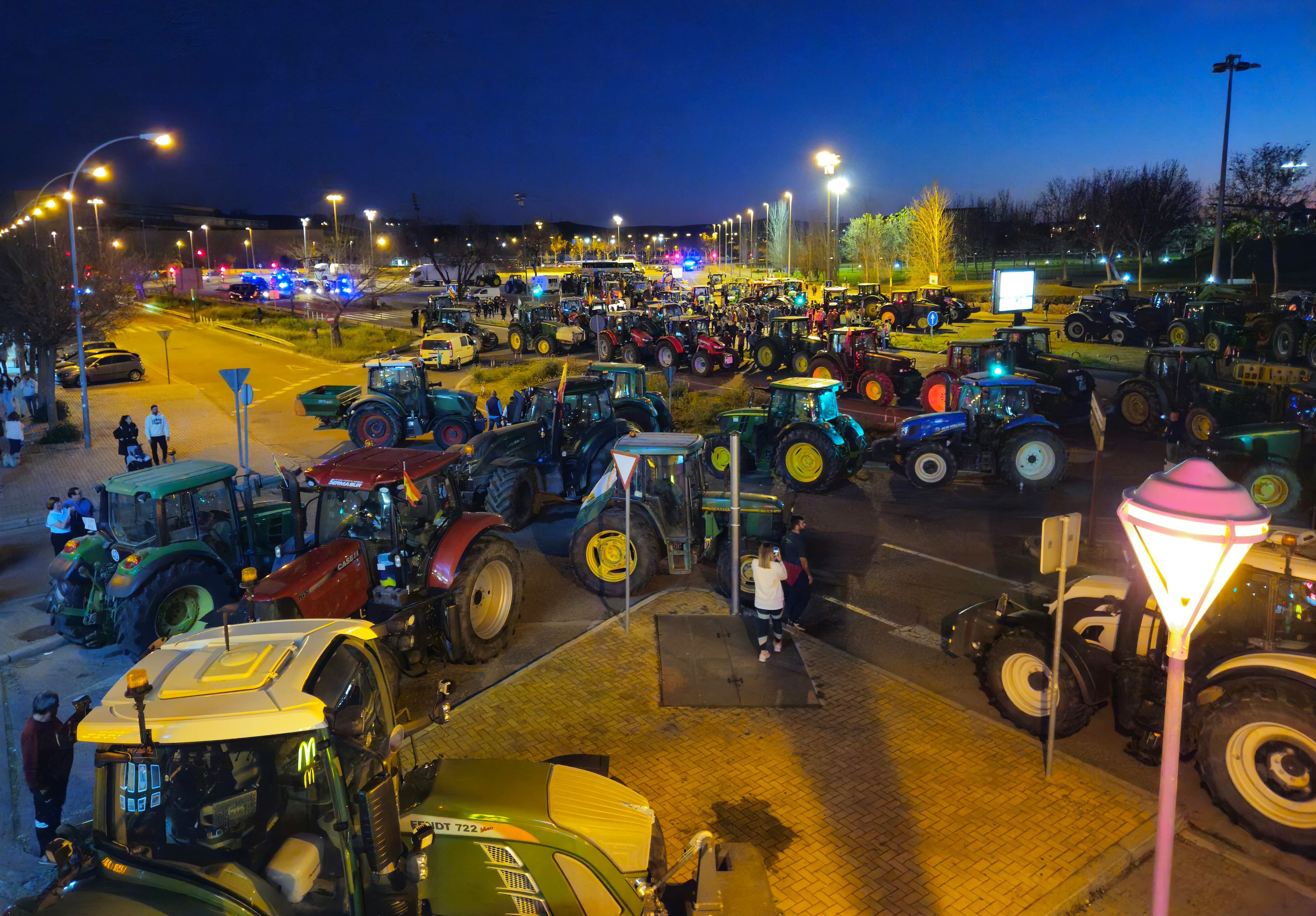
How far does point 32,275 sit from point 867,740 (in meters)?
23.6

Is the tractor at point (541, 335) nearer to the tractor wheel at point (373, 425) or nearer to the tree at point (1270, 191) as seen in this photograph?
the tractor wheel at point (373, 425)

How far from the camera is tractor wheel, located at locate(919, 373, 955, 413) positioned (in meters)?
20.2

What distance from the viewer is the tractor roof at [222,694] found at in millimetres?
3414

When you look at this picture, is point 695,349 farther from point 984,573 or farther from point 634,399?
point 984,573

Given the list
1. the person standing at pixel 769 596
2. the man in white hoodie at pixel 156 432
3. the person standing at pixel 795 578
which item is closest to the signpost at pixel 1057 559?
the person standing at pixel 769 596

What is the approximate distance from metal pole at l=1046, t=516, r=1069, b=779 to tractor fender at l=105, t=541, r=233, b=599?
8.04m

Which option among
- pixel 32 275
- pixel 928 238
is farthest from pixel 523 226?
pixel 32 275

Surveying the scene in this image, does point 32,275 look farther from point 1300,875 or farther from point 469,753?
point 1300,875

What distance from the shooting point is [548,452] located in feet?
47.3

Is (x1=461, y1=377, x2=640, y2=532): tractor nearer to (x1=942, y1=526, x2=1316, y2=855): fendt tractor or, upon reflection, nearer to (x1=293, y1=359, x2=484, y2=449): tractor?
(x1=293, y1=359, x2=484, y2=449): tractor

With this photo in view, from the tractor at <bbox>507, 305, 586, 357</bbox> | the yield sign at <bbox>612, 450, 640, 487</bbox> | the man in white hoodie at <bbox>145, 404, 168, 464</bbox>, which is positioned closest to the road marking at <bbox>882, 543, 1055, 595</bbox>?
the yield sign at <bbox>612, 450, 640, 487</bbox>

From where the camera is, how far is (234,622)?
646cm

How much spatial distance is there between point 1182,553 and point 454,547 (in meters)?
6.32

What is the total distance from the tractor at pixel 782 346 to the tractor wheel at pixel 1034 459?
12533 mm
